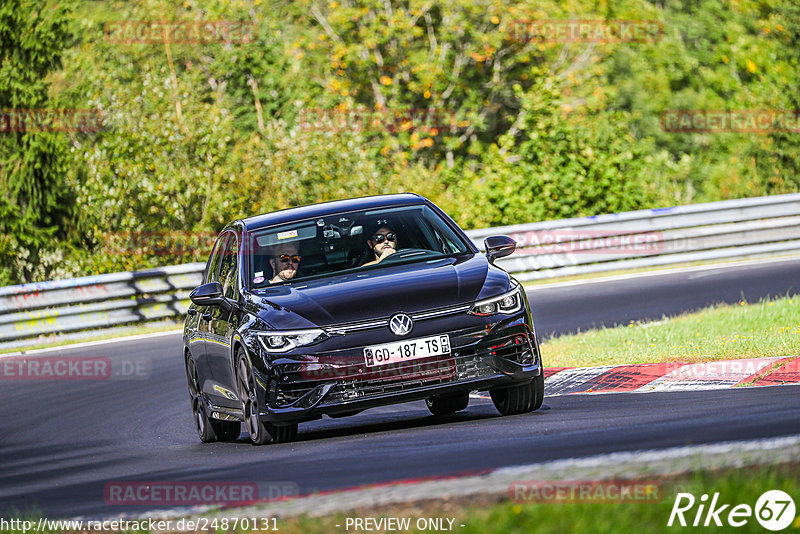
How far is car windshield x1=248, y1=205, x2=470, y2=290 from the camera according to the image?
9305 mm

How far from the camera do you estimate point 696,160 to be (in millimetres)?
51094

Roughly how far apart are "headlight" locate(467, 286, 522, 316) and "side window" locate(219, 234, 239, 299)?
1.97 metres

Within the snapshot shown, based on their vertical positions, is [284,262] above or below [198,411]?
above

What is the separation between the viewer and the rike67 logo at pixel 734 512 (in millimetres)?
4547

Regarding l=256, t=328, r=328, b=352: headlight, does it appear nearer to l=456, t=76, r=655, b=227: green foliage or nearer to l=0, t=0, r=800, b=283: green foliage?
l=0, t=0, r=800, b=283: green foliage

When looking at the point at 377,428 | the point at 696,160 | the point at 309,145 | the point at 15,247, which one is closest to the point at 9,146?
the point at 15,247
